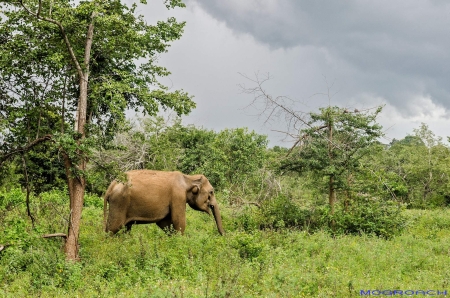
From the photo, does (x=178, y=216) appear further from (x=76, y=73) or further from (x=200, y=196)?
(x=76, y=73)

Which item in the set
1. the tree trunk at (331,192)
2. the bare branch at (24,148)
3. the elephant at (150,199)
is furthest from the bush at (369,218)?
the bare branch at (24,148)

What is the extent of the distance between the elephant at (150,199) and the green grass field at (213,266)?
0.54 metres

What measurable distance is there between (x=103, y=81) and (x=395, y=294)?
8.22 meters

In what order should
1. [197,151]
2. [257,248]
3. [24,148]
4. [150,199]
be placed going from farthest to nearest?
[197,151], [150,199], [257,248], [24,148]

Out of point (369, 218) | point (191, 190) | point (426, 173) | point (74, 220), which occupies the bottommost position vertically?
point (74, 220)

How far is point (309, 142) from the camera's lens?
15617mm

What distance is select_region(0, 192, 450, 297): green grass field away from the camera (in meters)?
8.12

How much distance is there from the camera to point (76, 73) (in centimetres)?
1123

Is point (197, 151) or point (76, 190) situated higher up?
point (197, 151)

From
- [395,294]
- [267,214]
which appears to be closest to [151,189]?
[267,214]

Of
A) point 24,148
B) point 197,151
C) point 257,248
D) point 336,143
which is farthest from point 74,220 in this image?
point 197,151

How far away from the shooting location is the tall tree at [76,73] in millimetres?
10078

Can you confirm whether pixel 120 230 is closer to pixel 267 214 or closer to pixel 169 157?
pixel 267 214

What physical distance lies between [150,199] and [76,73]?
419 centimetres
